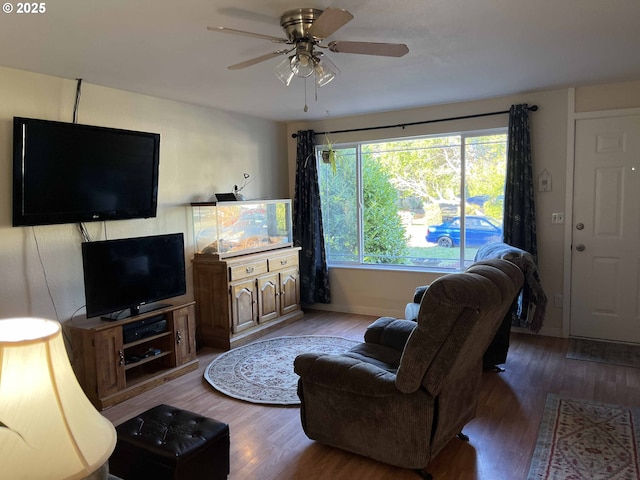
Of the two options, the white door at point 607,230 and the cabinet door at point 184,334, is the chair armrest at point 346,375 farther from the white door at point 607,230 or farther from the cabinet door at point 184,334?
the white door at point 607,230

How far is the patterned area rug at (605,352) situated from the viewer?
3.95m

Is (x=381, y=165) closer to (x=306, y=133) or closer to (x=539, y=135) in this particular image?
(x=306, y=133)

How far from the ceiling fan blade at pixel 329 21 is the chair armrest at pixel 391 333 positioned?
1949mm

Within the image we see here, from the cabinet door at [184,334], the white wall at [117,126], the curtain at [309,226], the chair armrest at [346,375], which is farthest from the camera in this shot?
the curtain at [309,226]

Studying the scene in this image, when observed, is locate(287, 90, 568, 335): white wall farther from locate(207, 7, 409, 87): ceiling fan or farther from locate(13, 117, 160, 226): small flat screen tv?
locate(207, 7, 409, 87): ceiling fan

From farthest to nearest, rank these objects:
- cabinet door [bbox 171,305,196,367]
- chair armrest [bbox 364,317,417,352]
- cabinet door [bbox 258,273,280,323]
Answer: cabinet door [bbox 258,273,280,323] < cabinet door [bbox 171,305,196,367] < chair armrest [bbox 364,317,417,352]

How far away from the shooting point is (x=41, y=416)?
89 cm

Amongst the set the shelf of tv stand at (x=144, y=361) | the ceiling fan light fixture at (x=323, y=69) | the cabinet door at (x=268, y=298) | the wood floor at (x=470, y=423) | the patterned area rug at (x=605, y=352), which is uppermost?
the ceiling fan light fixture at (x=323, y=69)

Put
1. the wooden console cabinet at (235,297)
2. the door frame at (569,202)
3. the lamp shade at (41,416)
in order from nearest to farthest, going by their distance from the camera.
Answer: the lamp shade at (41,416) < the door frame at (569,202) < the wooden console cabinet at (235,297)

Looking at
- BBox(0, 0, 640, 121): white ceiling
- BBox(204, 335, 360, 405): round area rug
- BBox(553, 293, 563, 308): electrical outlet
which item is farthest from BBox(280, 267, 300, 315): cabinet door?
BBox(553, 293, 563, 308): electrical outlet

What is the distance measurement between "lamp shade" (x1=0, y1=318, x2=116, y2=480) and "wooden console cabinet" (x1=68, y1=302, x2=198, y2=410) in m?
Answer: 2.58

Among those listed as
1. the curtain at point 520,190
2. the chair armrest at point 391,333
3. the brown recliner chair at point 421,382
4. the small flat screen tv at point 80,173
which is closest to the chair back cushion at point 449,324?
the brown recliner chair at point 421,382

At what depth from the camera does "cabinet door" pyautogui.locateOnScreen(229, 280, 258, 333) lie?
454 centimetres

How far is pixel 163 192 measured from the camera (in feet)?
14.2
